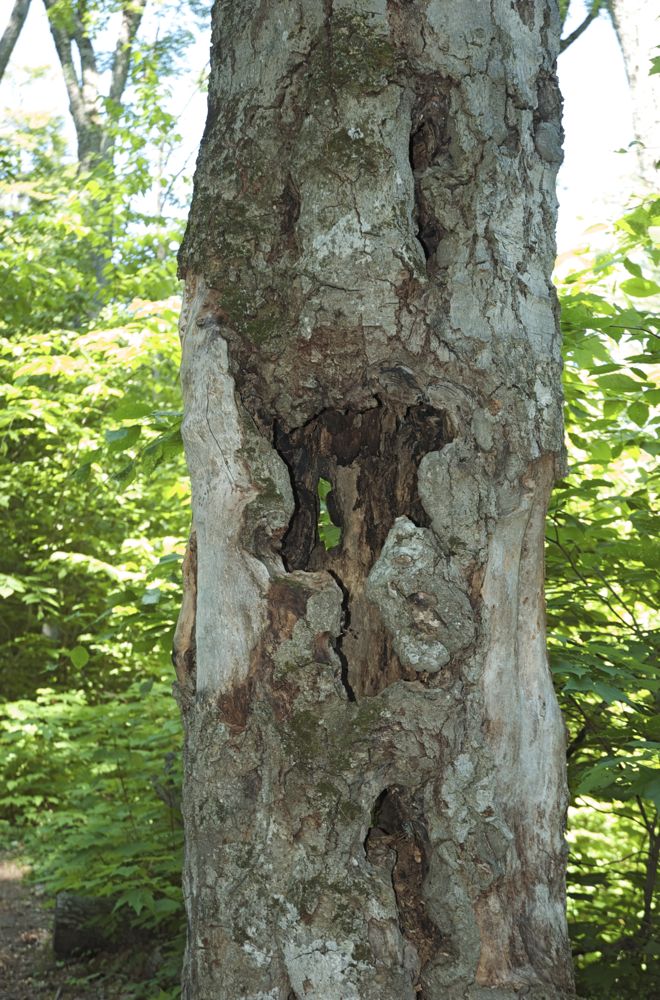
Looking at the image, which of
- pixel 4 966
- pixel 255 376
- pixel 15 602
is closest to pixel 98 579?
pixel 15 602

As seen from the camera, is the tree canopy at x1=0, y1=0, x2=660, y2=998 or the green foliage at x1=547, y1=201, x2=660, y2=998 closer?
the green foliage at x1=547, y1=201, x2=660, y2=998

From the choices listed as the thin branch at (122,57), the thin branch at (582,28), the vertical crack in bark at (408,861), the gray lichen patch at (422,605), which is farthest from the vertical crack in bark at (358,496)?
the thin branch at (122,57)

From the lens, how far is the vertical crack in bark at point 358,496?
5.92ft

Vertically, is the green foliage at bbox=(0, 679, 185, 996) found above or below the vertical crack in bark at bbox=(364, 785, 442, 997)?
below

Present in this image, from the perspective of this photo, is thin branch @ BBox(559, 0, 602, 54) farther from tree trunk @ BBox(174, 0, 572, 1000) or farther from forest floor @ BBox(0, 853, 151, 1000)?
forest floor @ BBox(0, 853, 151, 1000)

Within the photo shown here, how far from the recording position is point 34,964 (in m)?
4.41

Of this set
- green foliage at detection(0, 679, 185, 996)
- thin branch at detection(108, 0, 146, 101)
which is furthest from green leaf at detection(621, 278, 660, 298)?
thin branch at detection(108, 0, 146, 101)

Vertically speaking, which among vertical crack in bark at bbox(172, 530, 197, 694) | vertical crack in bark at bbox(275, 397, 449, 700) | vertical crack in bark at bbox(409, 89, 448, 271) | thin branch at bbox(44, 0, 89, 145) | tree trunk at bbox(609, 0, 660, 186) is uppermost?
thin branch at bbox(44, 0, 89, 145)

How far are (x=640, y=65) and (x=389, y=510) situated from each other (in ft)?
22.2

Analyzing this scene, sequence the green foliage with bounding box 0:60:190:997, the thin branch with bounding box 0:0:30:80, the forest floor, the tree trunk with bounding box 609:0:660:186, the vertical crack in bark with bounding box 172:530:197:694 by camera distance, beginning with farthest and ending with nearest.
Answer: the thin branch with bounding box 0:0:30:80 < the tree trunk with bounding box 609:0:660:186 < the green foliage with bounding box 0:60:190:997 < the forest floor < the vertical crack in bark with bounding box 172:530:197:694

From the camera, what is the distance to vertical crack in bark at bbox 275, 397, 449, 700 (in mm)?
1806

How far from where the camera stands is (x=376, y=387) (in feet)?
5.62

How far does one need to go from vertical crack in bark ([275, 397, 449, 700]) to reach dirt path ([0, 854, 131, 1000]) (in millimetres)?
2765

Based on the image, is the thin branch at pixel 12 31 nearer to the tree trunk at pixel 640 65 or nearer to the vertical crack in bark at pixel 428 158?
the tree trunk at pixel 640 65
